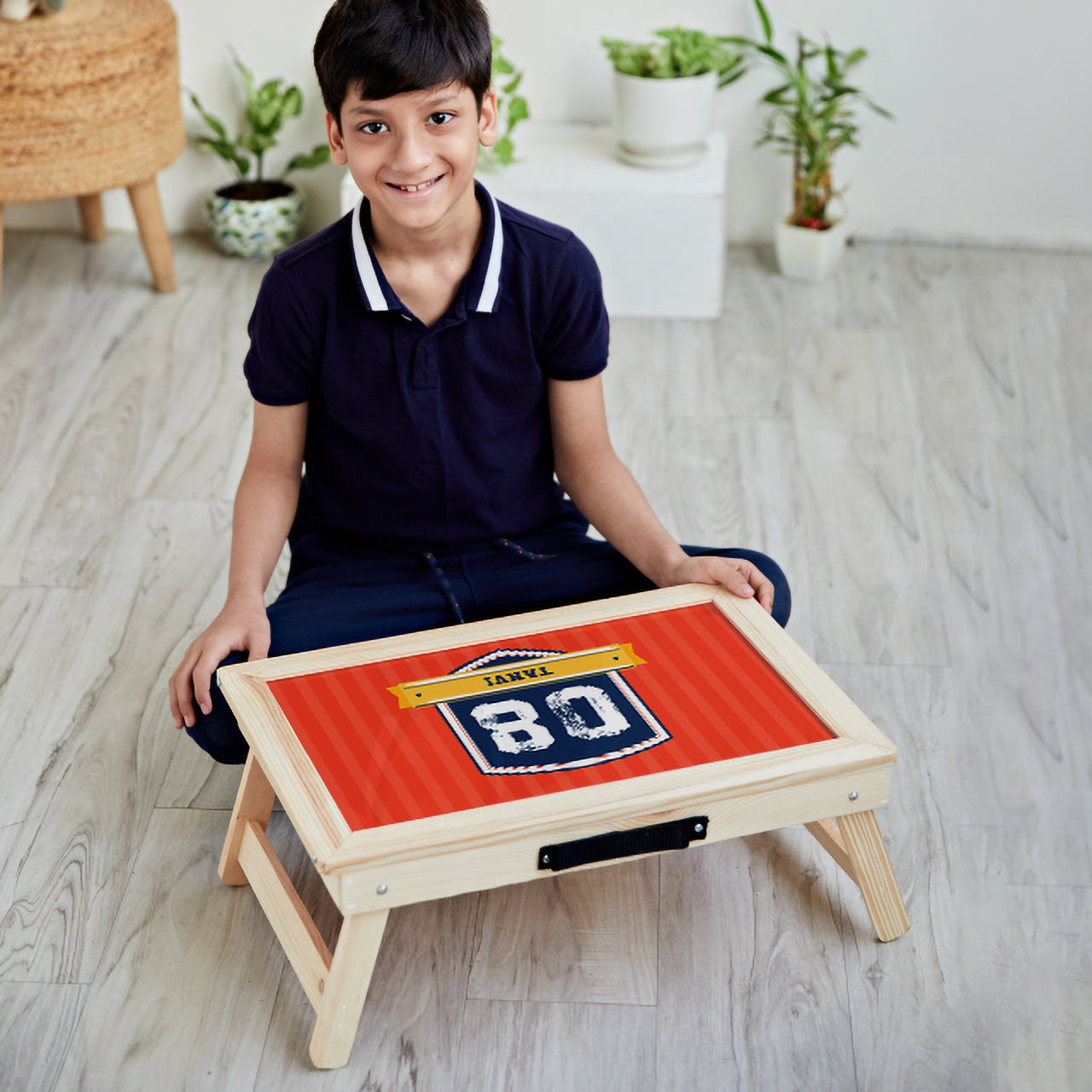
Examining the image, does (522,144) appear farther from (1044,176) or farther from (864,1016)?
(864,1016)

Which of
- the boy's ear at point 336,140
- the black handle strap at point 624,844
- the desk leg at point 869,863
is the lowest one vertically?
the desk leg at point 869,863

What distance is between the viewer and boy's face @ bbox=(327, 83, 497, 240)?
1168 millimetres

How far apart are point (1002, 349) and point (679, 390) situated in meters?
0.58

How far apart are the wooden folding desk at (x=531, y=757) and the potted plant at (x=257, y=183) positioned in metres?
1.59

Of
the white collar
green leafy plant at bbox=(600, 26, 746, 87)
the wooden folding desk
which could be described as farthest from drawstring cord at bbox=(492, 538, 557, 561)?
green leafy plant at bbox=(600, 26, 746, 87)

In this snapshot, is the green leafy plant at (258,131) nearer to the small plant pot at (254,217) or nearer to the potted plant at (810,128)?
the small plant pot at (254,217)

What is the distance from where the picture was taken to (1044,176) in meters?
2.73

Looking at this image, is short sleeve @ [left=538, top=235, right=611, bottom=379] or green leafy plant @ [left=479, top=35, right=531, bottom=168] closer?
short sleeve @ [left=538, top=235, right=611, bottom=379]

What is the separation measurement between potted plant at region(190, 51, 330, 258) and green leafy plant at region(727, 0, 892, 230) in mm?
854

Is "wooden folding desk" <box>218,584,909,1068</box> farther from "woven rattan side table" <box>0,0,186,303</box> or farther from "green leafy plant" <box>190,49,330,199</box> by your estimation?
"green leafy plant" <box>190,49,330,199</box>

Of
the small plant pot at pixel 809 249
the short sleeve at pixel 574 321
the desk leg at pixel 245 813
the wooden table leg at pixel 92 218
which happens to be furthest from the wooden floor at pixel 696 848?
the short sleeve at pixel 574 321

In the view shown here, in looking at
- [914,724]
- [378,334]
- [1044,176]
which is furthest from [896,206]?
[378,334]

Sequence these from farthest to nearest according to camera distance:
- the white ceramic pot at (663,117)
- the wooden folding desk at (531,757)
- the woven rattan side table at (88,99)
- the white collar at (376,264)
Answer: the white ceramic pot at (663,117) → the woven rattan side table at (88,99) → the white collar at (376,264) → the wooden folding desk at (531,757)

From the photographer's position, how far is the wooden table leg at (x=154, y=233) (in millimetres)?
2445
